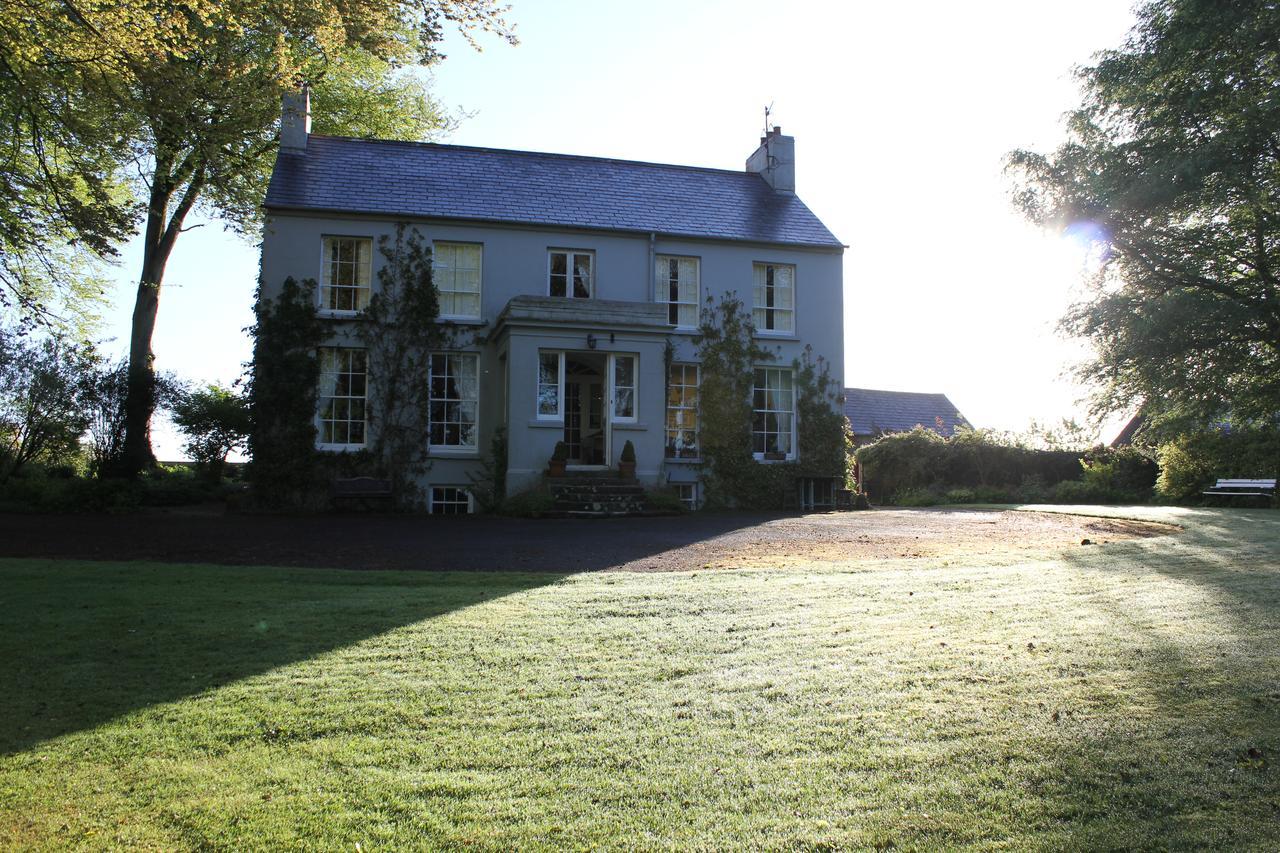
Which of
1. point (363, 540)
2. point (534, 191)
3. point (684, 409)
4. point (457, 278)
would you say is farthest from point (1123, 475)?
point (363, 540)

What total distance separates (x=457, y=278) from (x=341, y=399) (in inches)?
152

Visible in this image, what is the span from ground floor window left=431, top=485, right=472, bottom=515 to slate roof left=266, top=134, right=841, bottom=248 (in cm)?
627

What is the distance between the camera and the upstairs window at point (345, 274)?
65.0 feet

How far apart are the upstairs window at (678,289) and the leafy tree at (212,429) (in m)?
10.8

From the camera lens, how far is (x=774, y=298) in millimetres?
22234

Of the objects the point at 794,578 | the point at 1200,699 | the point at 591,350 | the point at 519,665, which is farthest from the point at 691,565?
the point at 591,350

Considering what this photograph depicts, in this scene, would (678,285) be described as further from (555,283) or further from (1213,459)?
(1213,459)

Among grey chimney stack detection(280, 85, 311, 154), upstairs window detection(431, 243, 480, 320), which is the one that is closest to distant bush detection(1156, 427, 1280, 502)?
upstairs window detection(431, 243, 480, 320)

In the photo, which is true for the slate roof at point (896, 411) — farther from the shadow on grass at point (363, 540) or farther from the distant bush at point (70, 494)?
the distant bush at point (70, 494)

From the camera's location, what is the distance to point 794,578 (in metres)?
8.91

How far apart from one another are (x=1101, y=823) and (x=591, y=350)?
1607 cm

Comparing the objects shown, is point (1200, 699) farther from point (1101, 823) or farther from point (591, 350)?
point (591, 350)

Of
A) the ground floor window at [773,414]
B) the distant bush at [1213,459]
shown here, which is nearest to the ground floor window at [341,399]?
the ground floor window at [773,414]

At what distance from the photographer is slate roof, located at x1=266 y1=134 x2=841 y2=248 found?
20.3 m
